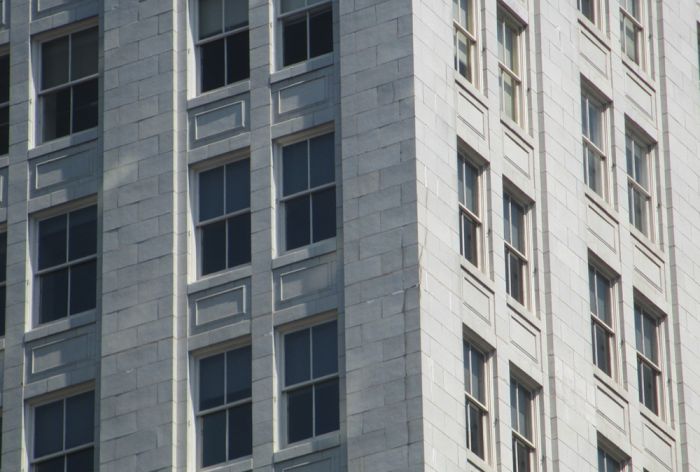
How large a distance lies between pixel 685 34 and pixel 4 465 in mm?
19793

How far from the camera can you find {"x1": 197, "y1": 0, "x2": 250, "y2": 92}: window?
5628 cm

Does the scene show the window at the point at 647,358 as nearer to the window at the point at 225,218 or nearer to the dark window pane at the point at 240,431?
the window at the point at 225,218

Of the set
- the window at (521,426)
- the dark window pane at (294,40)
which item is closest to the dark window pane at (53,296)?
the dark window pane at (294,40)

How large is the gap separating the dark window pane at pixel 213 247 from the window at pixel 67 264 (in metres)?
2.45

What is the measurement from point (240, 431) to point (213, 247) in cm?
401

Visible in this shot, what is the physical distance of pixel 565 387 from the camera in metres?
55.6

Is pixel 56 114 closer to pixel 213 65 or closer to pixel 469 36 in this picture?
pixel 213 65

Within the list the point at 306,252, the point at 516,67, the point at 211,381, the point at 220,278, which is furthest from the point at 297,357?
the point at 516,67

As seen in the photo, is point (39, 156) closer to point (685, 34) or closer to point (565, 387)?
point (565, 387)

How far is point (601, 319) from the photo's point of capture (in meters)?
58.2

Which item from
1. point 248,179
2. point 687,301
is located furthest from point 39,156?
point 687,301

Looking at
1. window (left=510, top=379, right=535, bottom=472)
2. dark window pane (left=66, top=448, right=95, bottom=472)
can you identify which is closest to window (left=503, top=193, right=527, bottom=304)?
window (left=510, top=379, right=535, bottom=472)

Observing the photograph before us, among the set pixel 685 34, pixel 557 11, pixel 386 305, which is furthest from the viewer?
pixel 685 34

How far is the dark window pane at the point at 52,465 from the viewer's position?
54.6 metres
